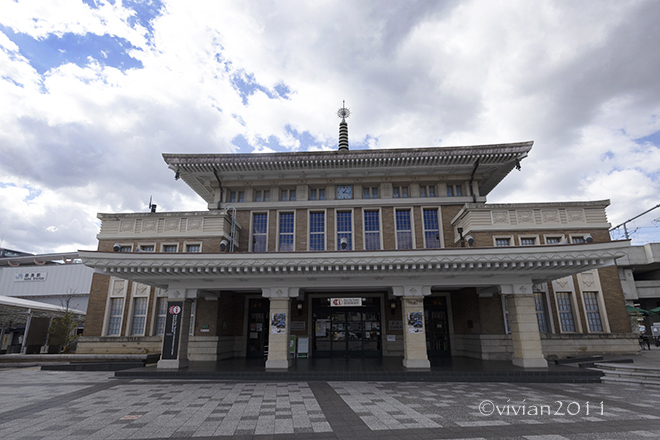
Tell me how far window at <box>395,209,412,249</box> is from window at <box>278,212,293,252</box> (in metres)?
6.49

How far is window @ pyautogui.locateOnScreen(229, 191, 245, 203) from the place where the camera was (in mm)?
21609

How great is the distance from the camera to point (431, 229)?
2031 centimetres

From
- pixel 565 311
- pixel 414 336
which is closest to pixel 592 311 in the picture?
pixel 565 311

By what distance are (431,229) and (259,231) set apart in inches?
413

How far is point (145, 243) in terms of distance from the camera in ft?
64.1

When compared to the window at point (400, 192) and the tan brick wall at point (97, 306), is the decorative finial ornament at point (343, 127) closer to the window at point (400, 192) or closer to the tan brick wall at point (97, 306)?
the window at point (400, 192)

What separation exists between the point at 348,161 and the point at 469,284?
9580 mm

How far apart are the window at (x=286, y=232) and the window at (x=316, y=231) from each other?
1.23 m

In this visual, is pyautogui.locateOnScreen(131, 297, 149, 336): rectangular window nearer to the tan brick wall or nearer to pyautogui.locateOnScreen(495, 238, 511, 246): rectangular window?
the tan brick wall

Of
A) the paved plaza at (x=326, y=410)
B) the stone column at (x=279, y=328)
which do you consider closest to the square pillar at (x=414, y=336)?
the paved plaza at (x=326, y=410)

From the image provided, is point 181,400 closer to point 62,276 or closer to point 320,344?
point 320,344

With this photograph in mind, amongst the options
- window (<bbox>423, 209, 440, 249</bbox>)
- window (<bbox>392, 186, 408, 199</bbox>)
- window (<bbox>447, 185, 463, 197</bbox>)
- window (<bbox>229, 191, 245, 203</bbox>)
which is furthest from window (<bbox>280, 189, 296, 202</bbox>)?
window (<bbox>447, 185, 463, 197</bbox>)

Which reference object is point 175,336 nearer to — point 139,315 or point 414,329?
point 139,315

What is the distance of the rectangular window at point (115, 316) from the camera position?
63.8ft
